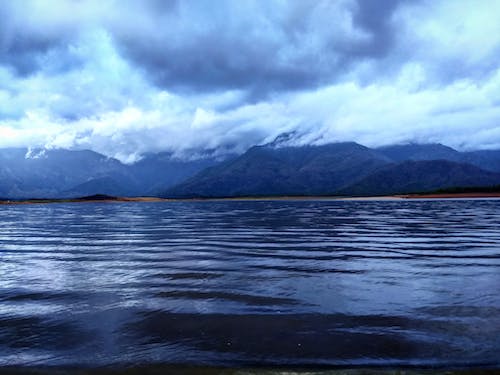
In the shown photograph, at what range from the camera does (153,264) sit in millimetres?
22250

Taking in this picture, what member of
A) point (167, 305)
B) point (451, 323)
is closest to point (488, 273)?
point (451, 323)

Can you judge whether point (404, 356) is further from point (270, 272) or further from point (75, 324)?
point (270, 272)

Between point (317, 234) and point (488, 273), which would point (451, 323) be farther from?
point (317, 234)

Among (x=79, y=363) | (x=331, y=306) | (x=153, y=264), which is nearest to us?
(x=79, y=363)

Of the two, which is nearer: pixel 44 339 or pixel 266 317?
pixel 44 339

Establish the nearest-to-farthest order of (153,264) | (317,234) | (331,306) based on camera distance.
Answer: (331,306) → (153,264) → (317,234)

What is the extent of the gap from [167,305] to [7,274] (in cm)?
1097

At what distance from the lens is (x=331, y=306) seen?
13391mm

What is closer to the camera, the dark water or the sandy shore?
the sandy shore

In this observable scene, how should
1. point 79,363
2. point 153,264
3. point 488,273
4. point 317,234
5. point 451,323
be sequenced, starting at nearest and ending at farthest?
1. point 79,363
2. point 451,323
3. point 488,273
4. point 153,264
5. point 317,234

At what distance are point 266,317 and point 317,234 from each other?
2505cm

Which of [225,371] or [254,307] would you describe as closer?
[225,371]

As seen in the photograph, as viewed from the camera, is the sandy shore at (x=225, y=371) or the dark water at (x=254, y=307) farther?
the dark water at (x=254, y=307)

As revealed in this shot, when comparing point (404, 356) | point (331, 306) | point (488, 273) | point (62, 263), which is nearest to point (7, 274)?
point (62, 263)
